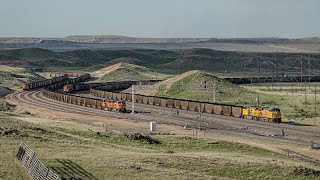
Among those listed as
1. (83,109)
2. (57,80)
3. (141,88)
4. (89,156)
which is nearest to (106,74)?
(57,80)

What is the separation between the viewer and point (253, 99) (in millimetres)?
104938

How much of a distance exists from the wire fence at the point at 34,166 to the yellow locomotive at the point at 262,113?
41797mm

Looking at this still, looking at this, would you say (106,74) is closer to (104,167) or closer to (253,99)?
(253,99)

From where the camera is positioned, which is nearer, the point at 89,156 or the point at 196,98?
the point at 89,156

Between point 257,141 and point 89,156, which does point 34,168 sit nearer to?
point 89,156

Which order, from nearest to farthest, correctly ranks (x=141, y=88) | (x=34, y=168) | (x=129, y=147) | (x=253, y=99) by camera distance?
(x=34, y=168)
(x=129, y=147)
(x=253, y=99)
(x=141, y=88)

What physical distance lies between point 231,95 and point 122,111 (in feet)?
94.5

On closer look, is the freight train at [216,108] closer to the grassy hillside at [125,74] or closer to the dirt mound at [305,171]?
the dirt mound at [305,171]

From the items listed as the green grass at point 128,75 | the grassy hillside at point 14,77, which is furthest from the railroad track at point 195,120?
the green grass at point 128,75

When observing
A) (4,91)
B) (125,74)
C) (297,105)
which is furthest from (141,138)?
(125,74)

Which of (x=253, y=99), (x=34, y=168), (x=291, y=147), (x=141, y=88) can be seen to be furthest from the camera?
(x=141, y=88)

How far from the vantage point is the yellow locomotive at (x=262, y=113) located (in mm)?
75375

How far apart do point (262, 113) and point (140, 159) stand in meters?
39.0

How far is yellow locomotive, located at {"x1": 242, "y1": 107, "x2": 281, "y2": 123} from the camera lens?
75.4 metres
